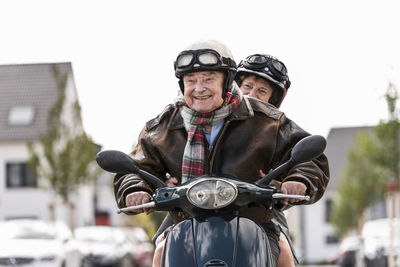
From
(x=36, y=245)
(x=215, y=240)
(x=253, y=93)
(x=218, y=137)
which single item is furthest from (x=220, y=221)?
(x=36, y=245)

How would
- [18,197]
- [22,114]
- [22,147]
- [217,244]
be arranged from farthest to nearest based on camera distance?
[22,147]
[18,197]
[22,114]
[217,244]

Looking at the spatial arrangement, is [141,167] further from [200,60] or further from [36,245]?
[36,245]

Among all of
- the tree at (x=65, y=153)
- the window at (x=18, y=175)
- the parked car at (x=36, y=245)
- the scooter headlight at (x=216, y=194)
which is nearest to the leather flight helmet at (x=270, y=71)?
the scooter headlight at (x=216, y=194)

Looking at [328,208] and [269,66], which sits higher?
[269,66]

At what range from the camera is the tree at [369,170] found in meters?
→ 22.6

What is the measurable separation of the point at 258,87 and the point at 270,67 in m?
0.17

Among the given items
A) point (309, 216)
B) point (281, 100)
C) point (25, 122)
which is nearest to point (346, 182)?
point (25, 122)

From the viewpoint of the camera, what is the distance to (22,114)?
44844 millimetres

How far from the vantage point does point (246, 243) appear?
12.1ft

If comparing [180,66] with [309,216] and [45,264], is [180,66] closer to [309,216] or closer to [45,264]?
→ [45,264]

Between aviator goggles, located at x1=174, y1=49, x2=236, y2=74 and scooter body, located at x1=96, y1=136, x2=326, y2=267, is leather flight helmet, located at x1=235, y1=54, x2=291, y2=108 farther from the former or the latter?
scooter body, located at x1=96, y1=136, x2=326, y2=267

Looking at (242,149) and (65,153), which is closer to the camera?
(242,149)

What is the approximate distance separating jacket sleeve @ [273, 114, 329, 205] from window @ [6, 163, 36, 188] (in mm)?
42666

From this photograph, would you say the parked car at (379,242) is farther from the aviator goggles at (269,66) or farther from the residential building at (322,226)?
the residential building at (322,226)
